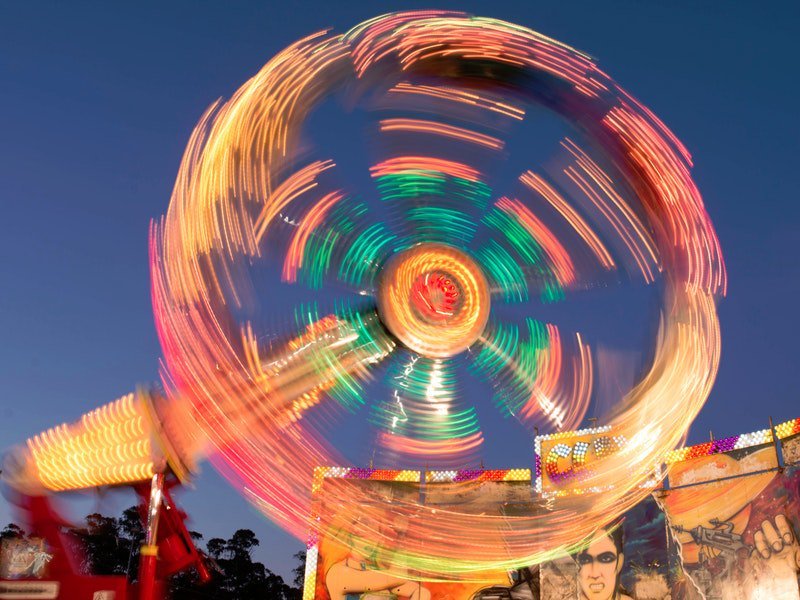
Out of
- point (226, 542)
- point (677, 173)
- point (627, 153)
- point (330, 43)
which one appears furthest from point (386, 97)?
point (226, 542)

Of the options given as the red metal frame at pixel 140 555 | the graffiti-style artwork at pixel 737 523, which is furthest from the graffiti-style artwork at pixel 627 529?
the red metal frame at pixel 140 555

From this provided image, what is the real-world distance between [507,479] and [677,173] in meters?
22.4

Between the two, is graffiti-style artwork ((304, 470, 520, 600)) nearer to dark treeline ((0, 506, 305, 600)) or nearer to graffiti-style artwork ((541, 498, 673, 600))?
graffiti-style artwork ((541, 498, 673, 600))

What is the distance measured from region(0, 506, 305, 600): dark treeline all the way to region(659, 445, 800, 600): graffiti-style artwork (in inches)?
1575

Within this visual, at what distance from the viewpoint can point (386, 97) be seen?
1122 centimetres

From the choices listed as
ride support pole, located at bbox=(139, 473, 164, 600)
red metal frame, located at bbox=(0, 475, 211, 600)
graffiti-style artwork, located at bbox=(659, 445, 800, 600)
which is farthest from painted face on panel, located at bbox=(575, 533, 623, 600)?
ride support pole, located at bbox=(139, 473, 164, 600)

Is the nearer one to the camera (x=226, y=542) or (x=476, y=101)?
(x=476, y=101)

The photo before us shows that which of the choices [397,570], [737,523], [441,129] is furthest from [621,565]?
[441,129]

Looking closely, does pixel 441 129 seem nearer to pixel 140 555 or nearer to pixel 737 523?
pixel 140 555

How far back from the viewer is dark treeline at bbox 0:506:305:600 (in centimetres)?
6122

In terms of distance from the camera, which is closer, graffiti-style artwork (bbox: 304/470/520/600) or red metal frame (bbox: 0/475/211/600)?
red metal frame (bbox: 0/475/211/600)

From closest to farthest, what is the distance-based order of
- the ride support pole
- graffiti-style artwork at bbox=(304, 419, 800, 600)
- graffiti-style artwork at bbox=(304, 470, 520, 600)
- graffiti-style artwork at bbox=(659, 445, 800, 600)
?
the ride support pole, graffiti-style artwork at bbox=(659, 445, 800, 600), graffiti-style artwork at bbox=(304, 419, 800, 600), graffiti-style artwork at bbox=(304, 470, 520, 600)

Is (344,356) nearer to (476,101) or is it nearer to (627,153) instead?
(476,101)

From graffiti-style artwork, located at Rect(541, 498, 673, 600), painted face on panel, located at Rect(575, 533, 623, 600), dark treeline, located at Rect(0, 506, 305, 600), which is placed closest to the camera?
graffiti-style artwork, located at Rect(541, 498, 673, 600)
